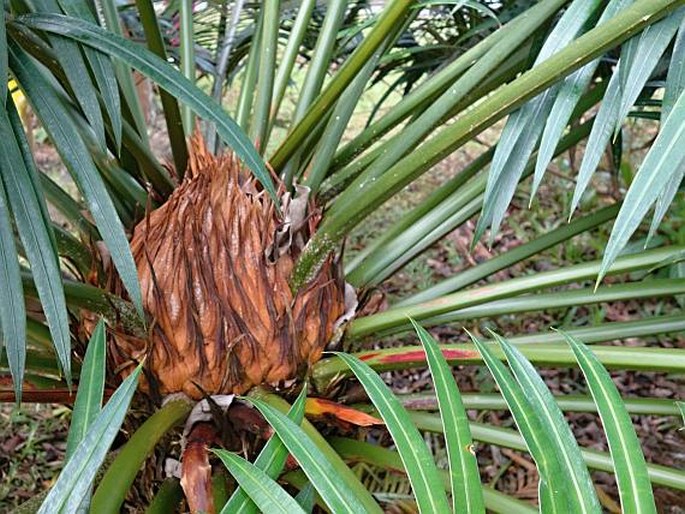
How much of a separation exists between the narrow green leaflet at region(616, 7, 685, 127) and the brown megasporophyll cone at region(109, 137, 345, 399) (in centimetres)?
A: 37

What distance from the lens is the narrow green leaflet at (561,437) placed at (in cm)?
44

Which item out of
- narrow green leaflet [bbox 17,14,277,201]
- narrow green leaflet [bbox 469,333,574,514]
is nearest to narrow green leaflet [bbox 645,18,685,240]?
narrow green leaflet [bbox 469,333,574,514]

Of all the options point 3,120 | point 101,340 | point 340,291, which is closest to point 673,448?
point 340,291

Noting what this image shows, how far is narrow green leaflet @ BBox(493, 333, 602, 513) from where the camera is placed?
44cm

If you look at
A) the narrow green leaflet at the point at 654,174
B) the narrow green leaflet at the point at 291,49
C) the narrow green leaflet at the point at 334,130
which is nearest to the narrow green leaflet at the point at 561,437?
the narrow green leaflet at the point at 654,174

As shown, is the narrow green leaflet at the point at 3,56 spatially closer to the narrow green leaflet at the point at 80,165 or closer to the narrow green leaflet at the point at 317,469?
the narrow green leaflet at the point at 80,165

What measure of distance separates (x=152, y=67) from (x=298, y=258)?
0.31m

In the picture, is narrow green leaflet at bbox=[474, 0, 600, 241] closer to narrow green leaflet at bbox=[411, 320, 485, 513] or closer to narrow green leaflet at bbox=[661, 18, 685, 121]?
narrow green leaflet at bbox=[661, 18, 685, 121]

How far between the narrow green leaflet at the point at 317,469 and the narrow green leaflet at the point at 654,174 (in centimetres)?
25

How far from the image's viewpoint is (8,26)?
0.59 m

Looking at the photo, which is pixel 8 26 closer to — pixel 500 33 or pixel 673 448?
pixel 500 33

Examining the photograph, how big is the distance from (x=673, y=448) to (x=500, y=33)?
959mm

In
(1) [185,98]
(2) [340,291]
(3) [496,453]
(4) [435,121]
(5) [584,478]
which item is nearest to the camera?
(5) [584,478]

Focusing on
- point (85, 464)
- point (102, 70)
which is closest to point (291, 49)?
point (102, 70)
